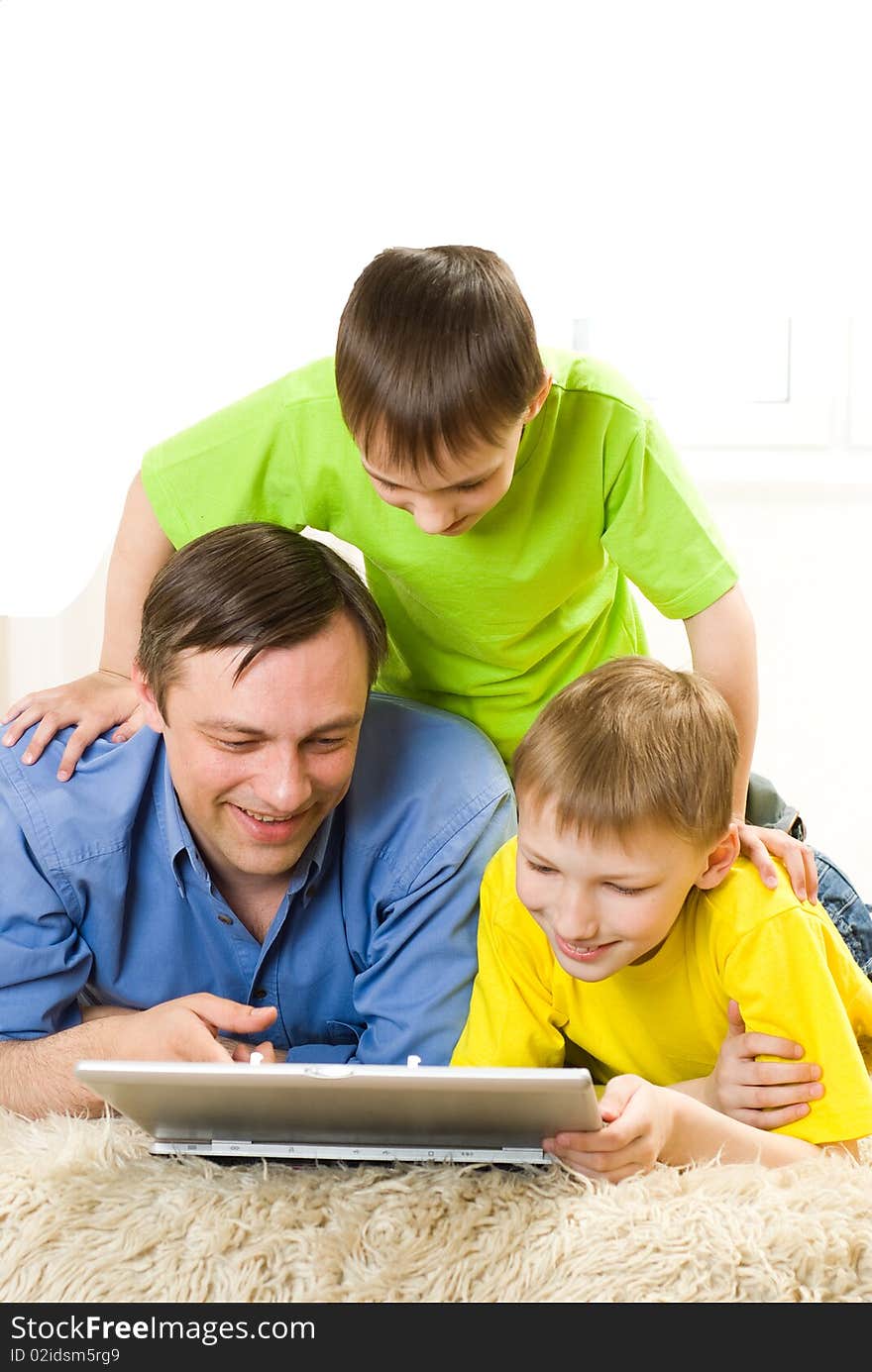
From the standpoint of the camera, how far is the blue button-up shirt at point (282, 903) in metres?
1.55

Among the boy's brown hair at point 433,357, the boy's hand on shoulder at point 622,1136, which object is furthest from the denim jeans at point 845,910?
the boy's brown hair at point 433,357

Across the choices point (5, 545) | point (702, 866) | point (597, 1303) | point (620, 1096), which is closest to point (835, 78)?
point (5, 545)

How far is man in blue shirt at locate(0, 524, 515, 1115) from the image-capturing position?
1.47 meters

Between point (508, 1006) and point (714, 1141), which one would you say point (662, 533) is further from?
point (714, 1141)

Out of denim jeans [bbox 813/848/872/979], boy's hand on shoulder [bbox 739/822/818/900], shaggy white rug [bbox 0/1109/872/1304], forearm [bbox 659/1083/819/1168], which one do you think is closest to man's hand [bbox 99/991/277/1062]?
shaggy white rug [bbox 0/1109/872/1304]

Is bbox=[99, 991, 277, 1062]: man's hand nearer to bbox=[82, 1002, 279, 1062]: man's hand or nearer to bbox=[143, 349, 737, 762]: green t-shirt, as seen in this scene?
bbox=[82, 1002, 279, 1062]: man's hand

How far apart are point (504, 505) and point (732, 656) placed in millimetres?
311

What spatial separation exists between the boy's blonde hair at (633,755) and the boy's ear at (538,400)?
265mm

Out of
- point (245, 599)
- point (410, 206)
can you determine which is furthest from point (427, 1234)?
point (410, 206)

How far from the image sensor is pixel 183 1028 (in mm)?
1364

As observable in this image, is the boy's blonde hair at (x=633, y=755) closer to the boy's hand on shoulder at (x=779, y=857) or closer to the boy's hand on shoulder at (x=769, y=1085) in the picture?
the boy's hand on shoulder at (x=779, y=857)

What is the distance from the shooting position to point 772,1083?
1.38 m
